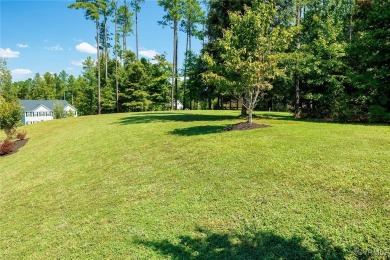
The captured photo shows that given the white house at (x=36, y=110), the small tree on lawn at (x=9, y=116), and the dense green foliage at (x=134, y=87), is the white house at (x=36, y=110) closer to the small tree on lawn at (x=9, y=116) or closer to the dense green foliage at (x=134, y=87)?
the dense green foliage at (x=134, y=87)

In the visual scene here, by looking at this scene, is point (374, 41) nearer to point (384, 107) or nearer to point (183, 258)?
point (384, 107)

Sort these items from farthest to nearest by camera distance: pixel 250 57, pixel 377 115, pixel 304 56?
pixel 304 56 → pixel 377 115 → pixel 250 57

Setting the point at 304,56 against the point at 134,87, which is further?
the point at 134,87

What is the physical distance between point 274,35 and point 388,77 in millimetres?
6165

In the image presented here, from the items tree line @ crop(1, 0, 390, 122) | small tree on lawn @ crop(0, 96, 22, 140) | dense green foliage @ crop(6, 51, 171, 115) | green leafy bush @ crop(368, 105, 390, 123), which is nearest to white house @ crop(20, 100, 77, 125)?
dense green foliage @ crop(6, 51, 171, 115)

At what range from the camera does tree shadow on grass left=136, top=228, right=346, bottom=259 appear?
15.2ft

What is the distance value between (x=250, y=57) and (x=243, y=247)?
8.83 metres

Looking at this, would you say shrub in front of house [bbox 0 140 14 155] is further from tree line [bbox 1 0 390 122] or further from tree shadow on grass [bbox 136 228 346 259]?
tree shadow on grass [bbox 136 228 346 259]

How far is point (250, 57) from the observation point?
11930 mm

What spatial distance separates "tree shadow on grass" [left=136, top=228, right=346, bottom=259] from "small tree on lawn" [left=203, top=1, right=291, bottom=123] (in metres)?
7.98

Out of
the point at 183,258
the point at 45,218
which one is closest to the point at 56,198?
the point at 45,218

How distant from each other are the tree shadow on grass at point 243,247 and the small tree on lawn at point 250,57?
26.2ft

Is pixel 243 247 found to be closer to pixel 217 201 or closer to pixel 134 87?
pixel 217 201

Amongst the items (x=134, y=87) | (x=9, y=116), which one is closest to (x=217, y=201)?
(x=9, y=116)
